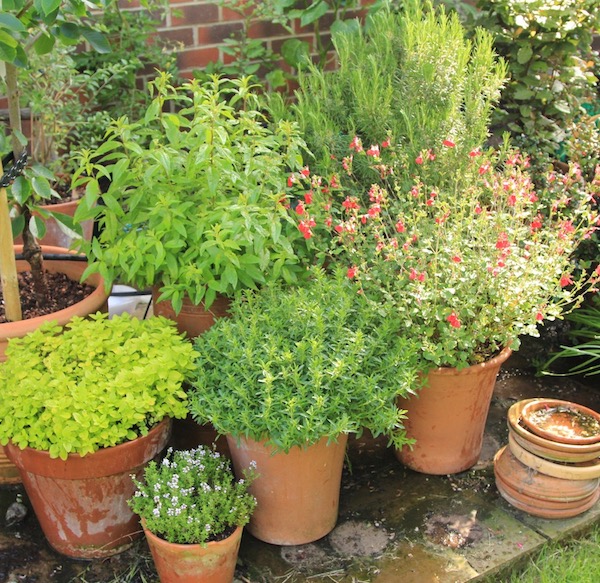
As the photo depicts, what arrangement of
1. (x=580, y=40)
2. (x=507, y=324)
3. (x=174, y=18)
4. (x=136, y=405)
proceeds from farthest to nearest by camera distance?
(x=174, y=18), (x=580, y=40), (x=507, y=324), (x=136, y=405)

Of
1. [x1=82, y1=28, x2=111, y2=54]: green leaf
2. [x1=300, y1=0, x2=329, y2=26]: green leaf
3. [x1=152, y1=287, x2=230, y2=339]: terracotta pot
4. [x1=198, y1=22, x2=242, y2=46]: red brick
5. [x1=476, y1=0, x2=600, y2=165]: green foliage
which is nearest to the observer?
[x1=82, y1=28, x2=111, y2=54]: green leaf

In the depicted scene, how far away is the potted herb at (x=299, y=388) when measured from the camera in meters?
2.26

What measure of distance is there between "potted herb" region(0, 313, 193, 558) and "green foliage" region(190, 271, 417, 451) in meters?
0.14

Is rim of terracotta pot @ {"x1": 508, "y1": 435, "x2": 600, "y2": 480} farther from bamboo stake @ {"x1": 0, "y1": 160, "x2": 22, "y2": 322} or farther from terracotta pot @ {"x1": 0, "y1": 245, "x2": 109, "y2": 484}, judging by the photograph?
bamboo stake @ {"x1": 0, "y1": 160, "x2": 22, "y2": 322}

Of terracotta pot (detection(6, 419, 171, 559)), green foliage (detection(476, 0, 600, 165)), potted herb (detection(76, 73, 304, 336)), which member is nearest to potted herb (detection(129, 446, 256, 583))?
terracotta pot (detection(6, 419, 171, 559))

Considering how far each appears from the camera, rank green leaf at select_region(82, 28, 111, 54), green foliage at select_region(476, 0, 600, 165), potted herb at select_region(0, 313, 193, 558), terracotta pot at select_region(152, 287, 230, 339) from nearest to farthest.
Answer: potted herb at select_region(0, 313, 193, 558)
green leaf at select_region(82, 28, 111, 54)
terracotta pot at select_region(152, 287, 230, 339)
green foliage at select_region(476, 0, 600, 165)

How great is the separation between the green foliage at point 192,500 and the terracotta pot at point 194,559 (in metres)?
0.03

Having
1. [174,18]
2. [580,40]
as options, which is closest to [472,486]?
[580,40]

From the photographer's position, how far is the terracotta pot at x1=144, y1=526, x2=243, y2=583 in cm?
221

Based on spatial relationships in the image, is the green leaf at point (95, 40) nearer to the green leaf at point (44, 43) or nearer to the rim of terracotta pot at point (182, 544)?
the green leaf at point (44, 43)

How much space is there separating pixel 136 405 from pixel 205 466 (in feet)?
1.00

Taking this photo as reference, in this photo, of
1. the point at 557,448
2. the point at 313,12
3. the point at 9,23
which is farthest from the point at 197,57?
the point at 557,448

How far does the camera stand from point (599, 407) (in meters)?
3.35

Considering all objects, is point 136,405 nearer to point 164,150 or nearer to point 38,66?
point 164,150
